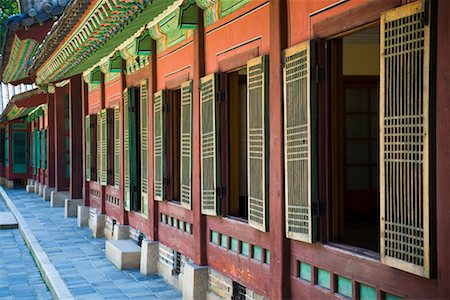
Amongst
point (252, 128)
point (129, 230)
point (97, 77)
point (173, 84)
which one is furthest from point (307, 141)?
point (97, 77)

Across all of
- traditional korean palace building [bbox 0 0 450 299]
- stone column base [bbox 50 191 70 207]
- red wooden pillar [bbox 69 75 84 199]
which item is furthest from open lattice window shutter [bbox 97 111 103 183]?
stone column base [bbox 50 191 70 207]

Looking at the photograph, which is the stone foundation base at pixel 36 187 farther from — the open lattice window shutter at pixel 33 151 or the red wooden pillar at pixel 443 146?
the red wooden pillar at pixel 443 146

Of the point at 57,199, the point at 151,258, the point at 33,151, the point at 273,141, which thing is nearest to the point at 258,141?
the point at 273,141

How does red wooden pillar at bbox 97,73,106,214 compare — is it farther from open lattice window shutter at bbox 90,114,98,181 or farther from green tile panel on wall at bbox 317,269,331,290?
green tile panel on wall at bbox 317,269,331,290

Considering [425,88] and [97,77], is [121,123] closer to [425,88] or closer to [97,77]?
→ [97,77]

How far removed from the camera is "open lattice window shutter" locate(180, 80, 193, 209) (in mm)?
8773

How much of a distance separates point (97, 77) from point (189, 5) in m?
7.24

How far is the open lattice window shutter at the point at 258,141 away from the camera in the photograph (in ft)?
21.1

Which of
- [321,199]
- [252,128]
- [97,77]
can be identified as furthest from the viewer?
[97,77]

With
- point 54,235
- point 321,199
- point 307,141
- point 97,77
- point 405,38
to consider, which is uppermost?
point 97,77

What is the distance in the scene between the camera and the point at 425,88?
4.01m

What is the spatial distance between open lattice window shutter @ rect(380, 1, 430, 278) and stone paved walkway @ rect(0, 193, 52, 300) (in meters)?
7.01

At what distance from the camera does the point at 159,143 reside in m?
10.3

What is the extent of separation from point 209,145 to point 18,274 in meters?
5.75
